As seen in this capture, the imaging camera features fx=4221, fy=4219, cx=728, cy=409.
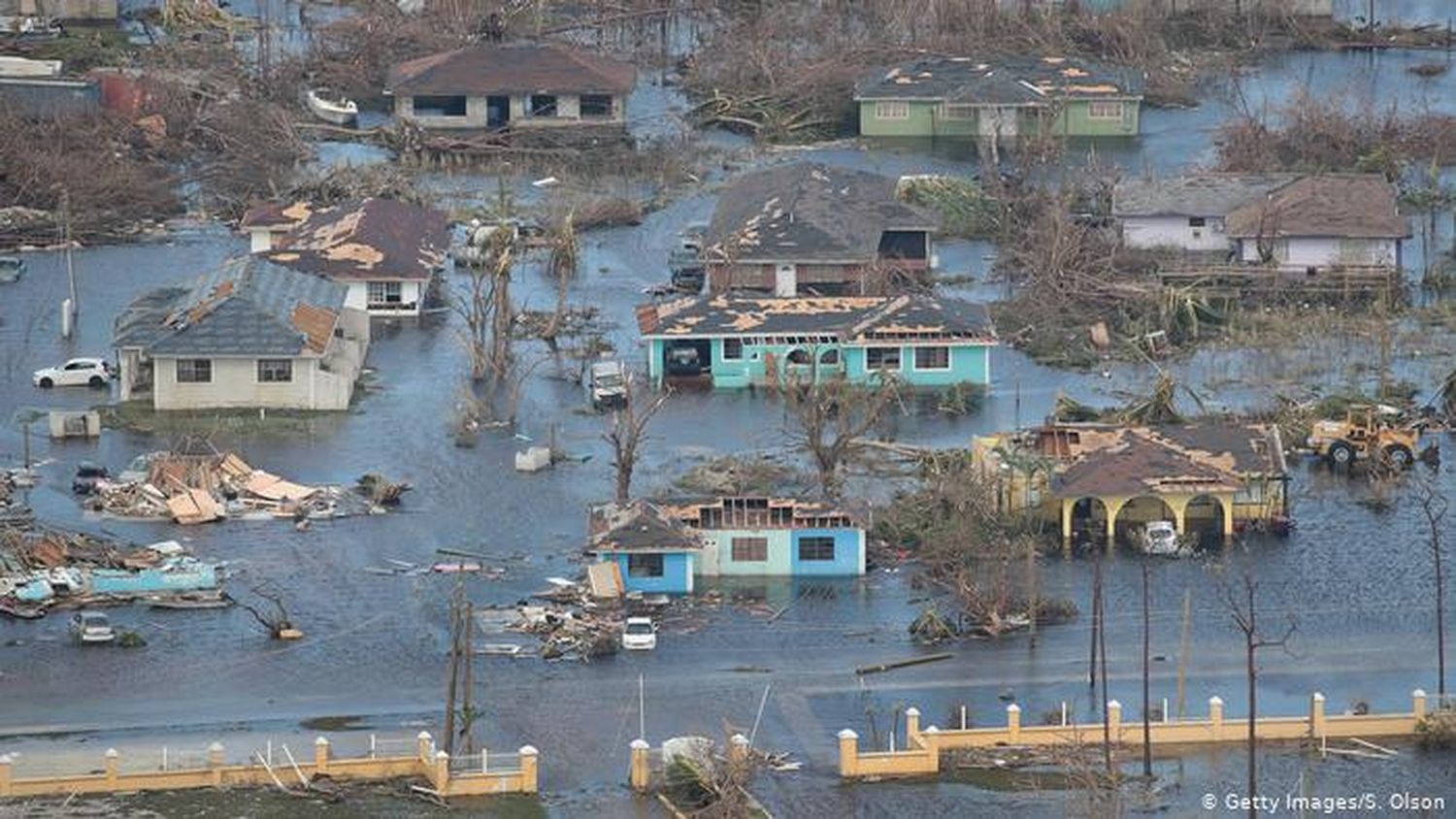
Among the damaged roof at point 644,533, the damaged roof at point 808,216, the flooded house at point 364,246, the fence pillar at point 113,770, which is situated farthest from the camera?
the damaged roof at point 808,216

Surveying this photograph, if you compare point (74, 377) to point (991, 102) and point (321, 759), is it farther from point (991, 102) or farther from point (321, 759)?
point (991, 102)

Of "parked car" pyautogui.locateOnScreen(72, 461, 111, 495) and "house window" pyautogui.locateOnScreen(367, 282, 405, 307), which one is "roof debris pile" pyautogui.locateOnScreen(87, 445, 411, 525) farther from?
"house window" pyautogui.locateOnScreen(367, 282, 405, 307)

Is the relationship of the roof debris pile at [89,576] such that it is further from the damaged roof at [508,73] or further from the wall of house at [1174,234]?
the damaged roof at [508,73]

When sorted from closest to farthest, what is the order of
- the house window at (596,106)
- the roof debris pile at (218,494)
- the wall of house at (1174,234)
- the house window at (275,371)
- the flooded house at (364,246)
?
the roof debris pile at (218,494)
the house window at (275,371)
the flooded house at (364,246)
the wall of house at (1174,234)
the house window at (596,106)

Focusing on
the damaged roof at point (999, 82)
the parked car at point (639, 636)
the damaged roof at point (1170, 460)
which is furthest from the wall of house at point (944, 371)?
the damaged roof at point (999, 82)

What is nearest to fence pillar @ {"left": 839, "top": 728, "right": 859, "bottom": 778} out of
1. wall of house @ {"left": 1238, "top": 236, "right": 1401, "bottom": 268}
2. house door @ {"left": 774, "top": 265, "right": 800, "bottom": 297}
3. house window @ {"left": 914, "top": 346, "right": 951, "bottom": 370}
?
house window @ {"left": 914, "top": 346, "right": 951, "bottom": 370}

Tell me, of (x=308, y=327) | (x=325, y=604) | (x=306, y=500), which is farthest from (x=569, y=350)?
(x=325, y=604)

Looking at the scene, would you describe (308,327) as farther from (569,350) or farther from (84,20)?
(84,20)

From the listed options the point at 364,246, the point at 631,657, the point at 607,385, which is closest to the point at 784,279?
the point at 364,246
